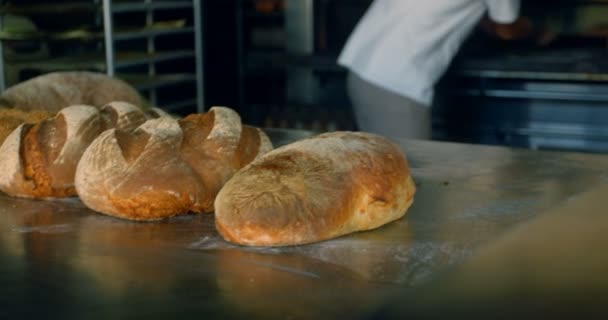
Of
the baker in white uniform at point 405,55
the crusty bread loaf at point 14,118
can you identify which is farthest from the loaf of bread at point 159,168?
the baker in white uniform at point 405,55

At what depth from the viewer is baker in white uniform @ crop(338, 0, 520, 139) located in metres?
2.90

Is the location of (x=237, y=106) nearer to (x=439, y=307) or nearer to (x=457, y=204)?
(x=457, y=204)

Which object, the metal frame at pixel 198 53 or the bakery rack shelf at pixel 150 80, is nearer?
the bakery rack shelf at pixel 150 80

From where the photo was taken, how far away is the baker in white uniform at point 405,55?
2.90 metres

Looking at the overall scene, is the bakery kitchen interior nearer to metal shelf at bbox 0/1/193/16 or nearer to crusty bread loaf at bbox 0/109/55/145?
crusty bread loaf at bbox 0/109/55/145

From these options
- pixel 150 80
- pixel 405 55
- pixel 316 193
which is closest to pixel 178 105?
pixel 150 80

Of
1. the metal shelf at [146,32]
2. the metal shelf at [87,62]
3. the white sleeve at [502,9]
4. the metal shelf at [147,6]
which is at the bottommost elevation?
the metal shelf at [87,62]

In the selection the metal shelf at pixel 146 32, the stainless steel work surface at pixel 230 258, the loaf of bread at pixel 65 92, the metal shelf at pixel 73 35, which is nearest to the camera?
the stainless steel work surface at pixel 230 258

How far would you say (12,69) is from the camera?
3.28 meters

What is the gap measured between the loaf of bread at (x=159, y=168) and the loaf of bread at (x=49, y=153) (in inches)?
3.4

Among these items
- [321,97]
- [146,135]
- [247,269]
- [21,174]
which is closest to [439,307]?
[247,269]

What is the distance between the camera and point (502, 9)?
9.80ft

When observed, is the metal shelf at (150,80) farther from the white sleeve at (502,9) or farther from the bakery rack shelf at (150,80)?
the white sleeve at (502,9)

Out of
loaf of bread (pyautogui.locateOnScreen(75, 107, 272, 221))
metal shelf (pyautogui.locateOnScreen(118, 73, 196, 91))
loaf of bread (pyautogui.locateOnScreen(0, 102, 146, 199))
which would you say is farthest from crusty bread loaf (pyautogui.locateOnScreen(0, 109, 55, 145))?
metal shelf (pyautogui.locateOnScreen(118, 73, 196, 91))
